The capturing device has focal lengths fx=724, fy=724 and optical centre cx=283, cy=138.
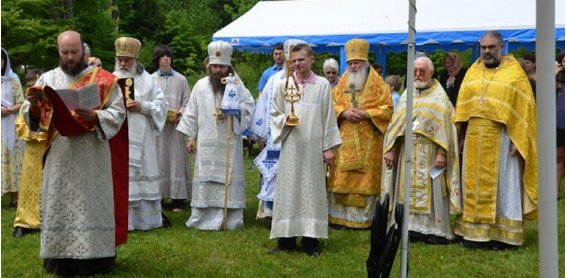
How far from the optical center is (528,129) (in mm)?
6703

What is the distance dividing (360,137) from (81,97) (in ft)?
11.5

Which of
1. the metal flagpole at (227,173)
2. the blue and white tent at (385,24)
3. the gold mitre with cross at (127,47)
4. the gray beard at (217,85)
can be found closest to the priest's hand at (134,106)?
the gold mitre with cross at (127,47)

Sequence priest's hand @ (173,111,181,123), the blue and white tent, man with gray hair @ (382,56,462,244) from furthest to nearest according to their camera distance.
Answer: the blue and white tent → priest's hand @ (173,111,181,123) → man with gray hair @ (382,56,462,244)

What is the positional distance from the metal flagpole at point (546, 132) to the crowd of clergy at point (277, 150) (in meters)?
2.27

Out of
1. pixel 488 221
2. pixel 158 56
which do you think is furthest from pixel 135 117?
pixel 488 221

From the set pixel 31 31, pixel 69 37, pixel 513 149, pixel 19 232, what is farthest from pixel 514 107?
pixel 31 31

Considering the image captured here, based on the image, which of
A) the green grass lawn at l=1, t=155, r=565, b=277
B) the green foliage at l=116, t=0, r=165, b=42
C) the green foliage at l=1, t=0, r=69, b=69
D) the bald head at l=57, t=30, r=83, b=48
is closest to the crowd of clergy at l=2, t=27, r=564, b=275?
the bald head at l=57, t=30, r=83, b=48

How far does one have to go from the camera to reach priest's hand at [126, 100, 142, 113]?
723 centimetres

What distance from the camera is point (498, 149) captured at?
22.2 feet

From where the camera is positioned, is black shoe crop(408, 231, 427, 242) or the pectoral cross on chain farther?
the pectoral cross on chain

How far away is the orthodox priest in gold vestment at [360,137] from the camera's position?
7.67 metres

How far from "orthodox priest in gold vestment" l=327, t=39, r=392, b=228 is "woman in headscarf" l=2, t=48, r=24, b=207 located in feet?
Result: 12.3

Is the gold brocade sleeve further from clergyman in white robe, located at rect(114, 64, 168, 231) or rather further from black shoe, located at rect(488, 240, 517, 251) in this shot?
clergyman in white robe, located at rect(114, 64, 168, 231)

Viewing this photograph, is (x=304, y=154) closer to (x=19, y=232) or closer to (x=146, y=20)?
(x=19, y=232)
